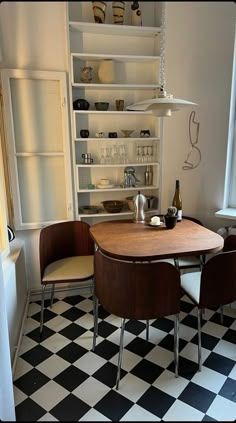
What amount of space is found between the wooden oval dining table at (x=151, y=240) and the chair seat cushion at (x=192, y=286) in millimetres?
309

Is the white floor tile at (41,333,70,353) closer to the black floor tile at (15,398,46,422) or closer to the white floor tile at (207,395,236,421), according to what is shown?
the black floor tile at (15,398,46,422)

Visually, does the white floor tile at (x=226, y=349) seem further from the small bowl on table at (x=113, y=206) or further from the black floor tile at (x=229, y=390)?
the small bowl on table at (x=113, y=206)

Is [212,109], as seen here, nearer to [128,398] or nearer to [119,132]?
[119,132]

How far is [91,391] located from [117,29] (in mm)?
2618

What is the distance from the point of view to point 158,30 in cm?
257

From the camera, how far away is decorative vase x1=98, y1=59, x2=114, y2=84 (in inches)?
101

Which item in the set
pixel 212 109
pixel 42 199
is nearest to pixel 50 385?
pixel 42 199

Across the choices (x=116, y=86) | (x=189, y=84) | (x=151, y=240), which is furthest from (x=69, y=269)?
(x=189, y=84)

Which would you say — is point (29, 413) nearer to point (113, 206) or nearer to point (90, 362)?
point (90, 362)

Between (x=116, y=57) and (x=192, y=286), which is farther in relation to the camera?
(x=116, y=57)

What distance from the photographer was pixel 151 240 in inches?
80.1

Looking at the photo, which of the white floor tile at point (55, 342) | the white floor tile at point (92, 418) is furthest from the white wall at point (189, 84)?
the white floor tile at point (92, 418)

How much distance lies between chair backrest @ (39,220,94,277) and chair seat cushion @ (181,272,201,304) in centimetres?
84

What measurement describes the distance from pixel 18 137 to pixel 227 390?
89.7 inches
